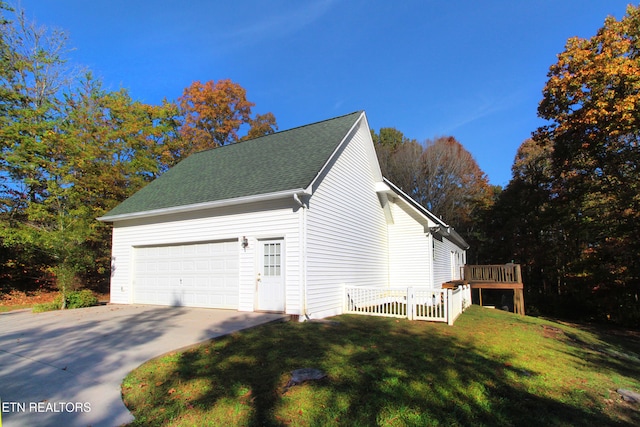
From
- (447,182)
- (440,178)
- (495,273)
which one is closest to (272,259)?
(495,273)

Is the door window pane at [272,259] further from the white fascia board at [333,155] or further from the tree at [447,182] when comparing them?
the tree at [447,182]

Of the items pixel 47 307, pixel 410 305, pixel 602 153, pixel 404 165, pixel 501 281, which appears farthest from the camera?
pixel 404 165

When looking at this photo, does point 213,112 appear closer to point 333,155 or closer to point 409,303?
point 333,155

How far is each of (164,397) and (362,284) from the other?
8851 millimetres

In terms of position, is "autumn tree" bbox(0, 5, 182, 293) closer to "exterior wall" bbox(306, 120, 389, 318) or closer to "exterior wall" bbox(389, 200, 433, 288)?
"exterior wall" bbox(306, 120, 389, 318)

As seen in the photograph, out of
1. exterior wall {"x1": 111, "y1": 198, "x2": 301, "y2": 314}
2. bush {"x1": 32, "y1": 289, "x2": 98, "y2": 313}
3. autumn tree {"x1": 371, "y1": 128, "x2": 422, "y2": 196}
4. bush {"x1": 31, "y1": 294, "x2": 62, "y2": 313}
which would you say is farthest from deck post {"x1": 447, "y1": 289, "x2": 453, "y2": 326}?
autumn tree {"x1": 371, "y1": 128, "x2": 422, "y2": 196}

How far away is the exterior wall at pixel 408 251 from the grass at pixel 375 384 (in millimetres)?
6922

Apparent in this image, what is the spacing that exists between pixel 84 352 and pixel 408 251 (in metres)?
11.8

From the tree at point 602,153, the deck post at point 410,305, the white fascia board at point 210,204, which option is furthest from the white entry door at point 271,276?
the tree at point 602,153

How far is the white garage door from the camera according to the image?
1053 centimetres

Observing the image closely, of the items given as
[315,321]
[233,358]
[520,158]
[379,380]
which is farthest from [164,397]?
[520,158]

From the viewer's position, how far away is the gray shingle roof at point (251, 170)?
33.3 ft

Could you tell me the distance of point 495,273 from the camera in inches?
727

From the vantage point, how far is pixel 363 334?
292 inches
